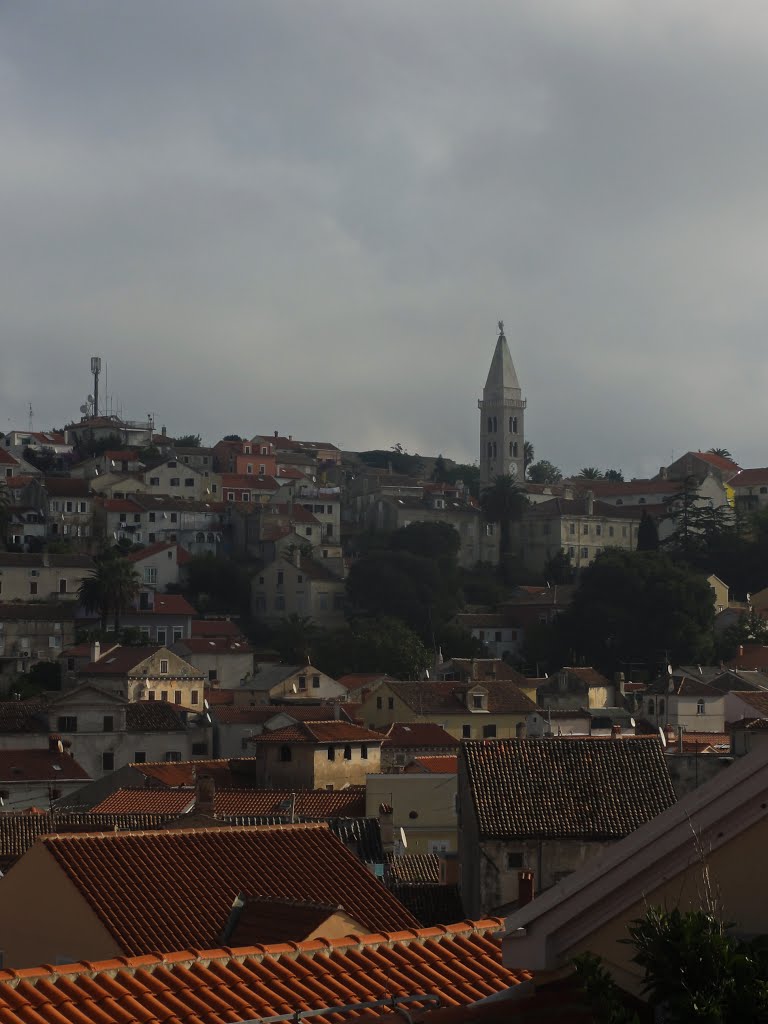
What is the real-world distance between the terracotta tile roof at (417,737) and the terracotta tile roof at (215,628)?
3498 cm

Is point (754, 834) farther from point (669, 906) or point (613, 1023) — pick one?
point (613, 1023)

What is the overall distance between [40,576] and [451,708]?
129ft

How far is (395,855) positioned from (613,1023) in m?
30.1

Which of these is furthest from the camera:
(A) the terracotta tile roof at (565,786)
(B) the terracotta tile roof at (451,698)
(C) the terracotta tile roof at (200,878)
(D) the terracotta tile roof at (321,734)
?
(B) the terracotta tile roof at (451,698)

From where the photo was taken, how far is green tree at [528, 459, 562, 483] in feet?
604

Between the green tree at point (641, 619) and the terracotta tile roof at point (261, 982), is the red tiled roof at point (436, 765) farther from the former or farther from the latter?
the green tree at point (641, 619)

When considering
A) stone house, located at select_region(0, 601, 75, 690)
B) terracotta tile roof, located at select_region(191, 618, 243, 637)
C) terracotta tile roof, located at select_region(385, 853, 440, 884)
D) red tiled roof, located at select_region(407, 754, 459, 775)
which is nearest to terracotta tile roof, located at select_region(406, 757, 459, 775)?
red tiled roof, located at select_region(407, 754, 459, 775)

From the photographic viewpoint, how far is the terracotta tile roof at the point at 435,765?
49562 millimetres

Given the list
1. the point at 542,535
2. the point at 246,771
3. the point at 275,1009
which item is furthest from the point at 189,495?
the point at 275,1009

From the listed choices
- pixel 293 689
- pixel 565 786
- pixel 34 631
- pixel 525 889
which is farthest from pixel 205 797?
pixel 34 631

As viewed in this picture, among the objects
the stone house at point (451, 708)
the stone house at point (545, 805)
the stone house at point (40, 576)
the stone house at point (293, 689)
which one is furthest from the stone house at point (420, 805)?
the stone house at point (40, 576)

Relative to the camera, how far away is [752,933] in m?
7.19

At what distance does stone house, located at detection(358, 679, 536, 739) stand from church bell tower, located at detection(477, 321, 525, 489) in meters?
76.9

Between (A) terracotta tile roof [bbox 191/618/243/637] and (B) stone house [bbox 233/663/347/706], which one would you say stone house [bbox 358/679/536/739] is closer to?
(B) stone house [bbox 233/663/347/706]
